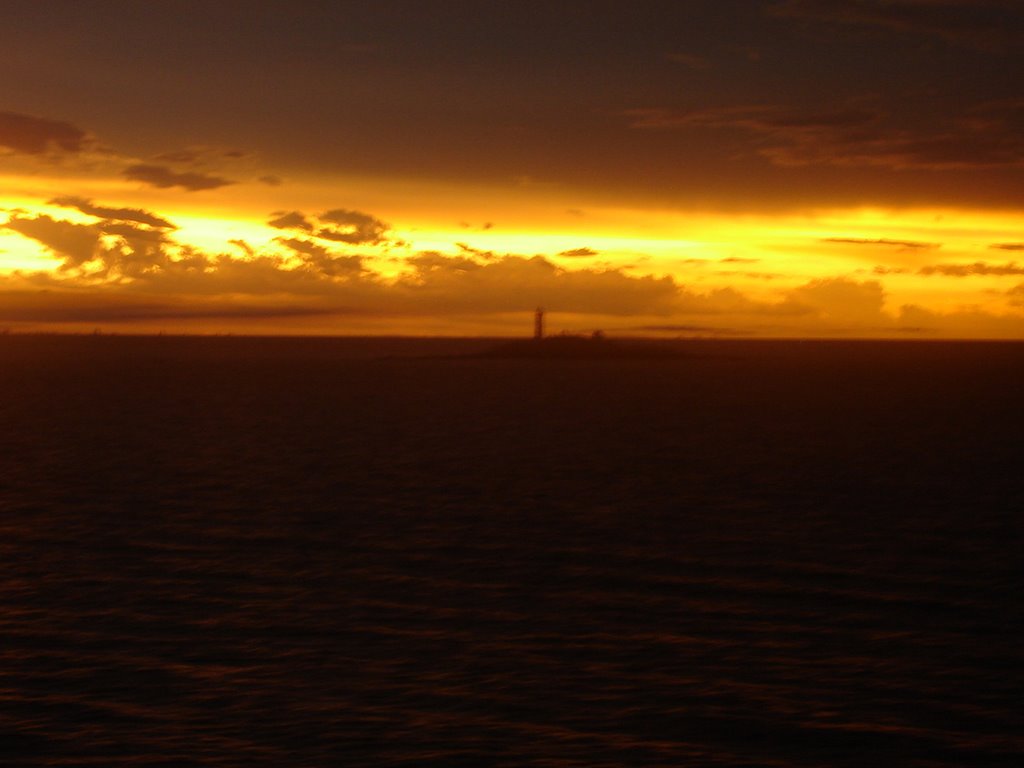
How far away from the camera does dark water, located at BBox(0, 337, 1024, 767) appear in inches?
827

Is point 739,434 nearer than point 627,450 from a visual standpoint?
No

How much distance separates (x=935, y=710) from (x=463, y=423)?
80033 mm

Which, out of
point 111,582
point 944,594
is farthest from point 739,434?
point 111,582

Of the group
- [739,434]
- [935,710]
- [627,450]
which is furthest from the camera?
[739,434]

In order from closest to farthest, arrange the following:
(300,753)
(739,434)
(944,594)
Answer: (300,753)
(944,594)
(739,434)

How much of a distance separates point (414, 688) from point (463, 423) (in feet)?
257

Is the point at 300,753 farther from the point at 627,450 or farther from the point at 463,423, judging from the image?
the point at 463,423

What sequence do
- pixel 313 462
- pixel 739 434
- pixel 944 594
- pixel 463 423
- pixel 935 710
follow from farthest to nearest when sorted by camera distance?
pixel 463 423 → pixel 739 434 → pixel 313 462 → pixel 944 594 → pixel 935 710

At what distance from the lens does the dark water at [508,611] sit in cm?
2100

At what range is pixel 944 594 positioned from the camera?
3250 centimetres

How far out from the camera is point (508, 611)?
29.9m

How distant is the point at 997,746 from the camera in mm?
20641

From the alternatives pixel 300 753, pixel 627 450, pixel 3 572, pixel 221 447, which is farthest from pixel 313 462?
pixel 300 753

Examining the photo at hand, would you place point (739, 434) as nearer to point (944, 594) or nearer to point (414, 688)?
point (944, 594)
